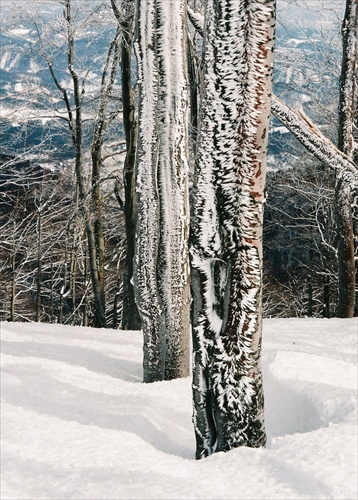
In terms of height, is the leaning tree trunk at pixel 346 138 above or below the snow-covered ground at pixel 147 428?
above

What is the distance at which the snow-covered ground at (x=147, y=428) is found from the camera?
8.29 ft

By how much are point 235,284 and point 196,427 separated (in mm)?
951

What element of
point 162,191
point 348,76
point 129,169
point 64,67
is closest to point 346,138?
point 348,76

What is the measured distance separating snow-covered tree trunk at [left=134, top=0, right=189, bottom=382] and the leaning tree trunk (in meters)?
4.87

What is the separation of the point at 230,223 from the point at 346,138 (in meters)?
7.10

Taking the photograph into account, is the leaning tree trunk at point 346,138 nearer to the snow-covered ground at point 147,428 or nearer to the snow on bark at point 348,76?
the snow on bark at point 348,76

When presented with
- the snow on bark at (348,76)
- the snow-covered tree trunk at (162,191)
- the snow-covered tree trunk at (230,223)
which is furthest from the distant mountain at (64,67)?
the snow-covered tree trunk at (230,223)

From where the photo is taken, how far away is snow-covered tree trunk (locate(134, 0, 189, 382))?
15.8ft

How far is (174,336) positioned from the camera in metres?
5.14

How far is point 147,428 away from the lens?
3.77m

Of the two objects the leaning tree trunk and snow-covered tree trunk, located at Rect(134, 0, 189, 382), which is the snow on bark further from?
snow-covered tree trunk, located at Rect(134, 0, 189, 382)

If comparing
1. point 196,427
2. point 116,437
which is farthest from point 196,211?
point 116,437

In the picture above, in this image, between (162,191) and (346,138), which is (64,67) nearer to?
(346,138)

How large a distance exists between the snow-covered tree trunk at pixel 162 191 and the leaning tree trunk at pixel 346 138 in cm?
487
